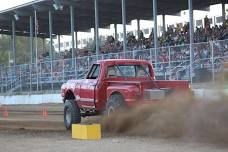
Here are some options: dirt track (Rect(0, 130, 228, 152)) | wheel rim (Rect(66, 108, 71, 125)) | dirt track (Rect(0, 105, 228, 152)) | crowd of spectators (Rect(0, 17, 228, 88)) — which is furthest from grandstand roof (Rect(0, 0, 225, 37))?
dirt track (Rect(0, 130, 228, 152))

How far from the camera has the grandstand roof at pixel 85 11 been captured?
128 ft

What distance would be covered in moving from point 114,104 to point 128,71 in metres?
1.82

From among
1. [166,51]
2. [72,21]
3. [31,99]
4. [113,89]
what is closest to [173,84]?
[113,89]

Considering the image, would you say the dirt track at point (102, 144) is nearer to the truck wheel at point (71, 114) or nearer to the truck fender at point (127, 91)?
the truck fender at point (127, 91)

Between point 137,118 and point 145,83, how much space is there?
0.99 m

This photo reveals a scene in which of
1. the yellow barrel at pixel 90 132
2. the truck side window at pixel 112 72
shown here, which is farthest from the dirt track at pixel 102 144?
the truck side window at pixel 112 72

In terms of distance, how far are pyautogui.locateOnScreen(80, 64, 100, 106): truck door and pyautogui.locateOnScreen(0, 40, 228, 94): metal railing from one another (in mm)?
3776

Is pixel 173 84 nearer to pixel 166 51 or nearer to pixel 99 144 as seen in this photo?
pixel 99 144

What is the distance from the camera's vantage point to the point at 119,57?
31.6 m

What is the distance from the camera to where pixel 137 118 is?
46.0ft

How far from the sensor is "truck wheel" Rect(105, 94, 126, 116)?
14297mm

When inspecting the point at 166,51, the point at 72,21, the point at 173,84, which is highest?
the point at 72,21

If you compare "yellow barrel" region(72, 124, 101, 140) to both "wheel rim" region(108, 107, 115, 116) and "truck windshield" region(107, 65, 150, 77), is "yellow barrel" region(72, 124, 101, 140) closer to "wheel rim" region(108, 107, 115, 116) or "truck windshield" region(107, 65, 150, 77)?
"wheel rim" region(108, 107, 115, 116)

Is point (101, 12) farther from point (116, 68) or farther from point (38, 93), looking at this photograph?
point (116, 68)
